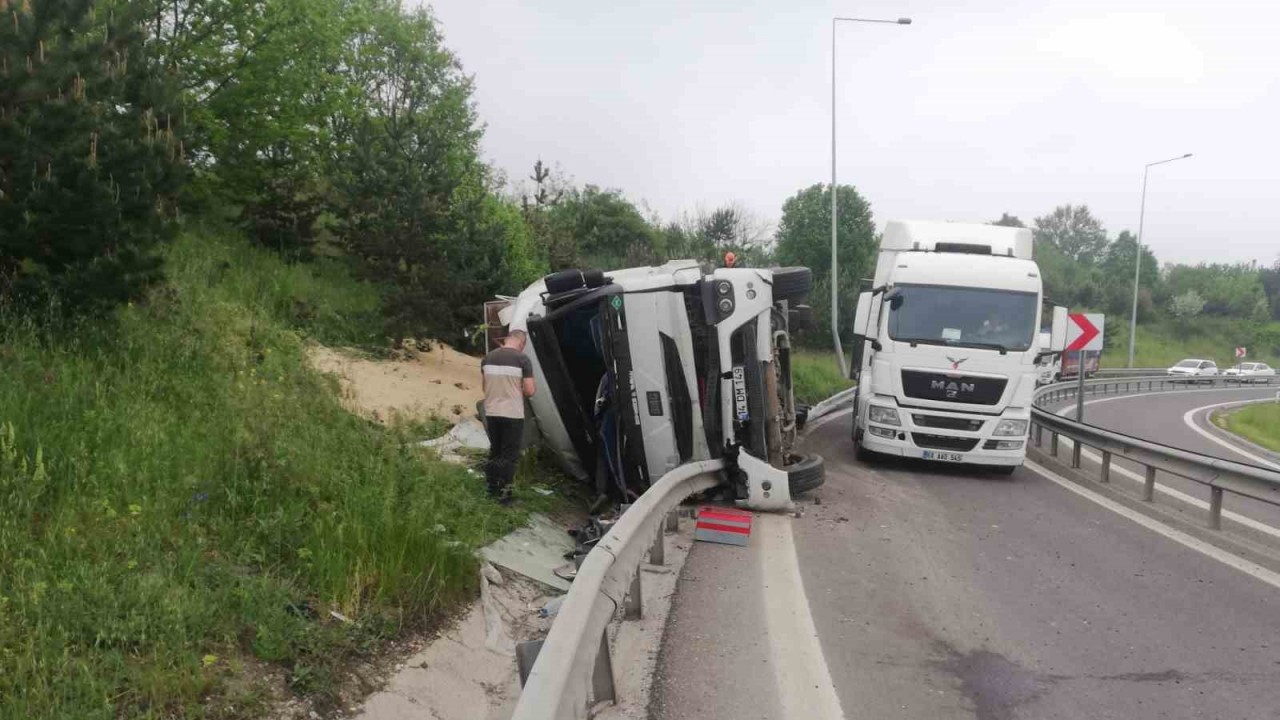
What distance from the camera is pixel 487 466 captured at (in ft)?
26.2

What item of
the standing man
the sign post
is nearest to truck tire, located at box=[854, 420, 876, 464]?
the sign post

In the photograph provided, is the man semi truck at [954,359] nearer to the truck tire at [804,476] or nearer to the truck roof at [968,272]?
the truck roof at [968,272]

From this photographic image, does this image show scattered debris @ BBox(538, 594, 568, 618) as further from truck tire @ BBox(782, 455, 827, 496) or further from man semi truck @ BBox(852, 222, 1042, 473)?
man semi truck @ BBox(852, 222, 1042, 473)

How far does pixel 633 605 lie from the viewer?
5750mm

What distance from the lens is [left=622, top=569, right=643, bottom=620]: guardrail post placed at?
18.7 feet

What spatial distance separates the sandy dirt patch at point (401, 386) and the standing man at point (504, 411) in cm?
176

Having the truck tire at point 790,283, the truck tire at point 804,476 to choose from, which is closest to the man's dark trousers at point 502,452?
the truck tire at point 804,476

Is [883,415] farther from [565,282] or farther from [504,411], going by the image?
[504,411]

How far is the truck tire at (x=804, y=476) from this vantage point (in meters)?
9.42

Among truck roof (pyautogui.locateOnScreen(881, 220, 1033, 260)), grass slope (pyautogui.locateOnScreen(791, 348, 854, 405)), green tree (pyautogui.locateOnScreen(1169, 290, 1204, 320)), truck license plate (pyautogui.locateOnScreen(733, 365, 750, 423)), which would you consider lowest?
green tree (pyautogui.locateOnScreen(1169, 290, 1204, 320))

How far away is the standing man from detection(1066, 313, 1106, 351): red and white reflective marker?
1261cm

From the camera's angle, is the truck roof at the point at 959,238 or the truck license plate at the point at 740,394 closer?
the truck license plate at the point at 740,394

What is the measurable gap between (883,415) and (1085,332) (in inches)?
268

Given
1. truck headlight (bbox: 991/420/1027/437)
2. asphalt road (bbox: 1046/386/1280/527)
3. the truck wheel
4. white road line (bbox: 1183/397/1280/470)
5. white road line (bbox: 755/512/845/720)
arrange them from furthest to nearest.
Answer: white road line (bbox: 1183/397/1280/470)
the truck wheel
truck headlight (bbox: 991/420/1027/437)
asphalt road (bbox: 1046/386/1280/527)
white road line (bbox: 755/512/845/720)
